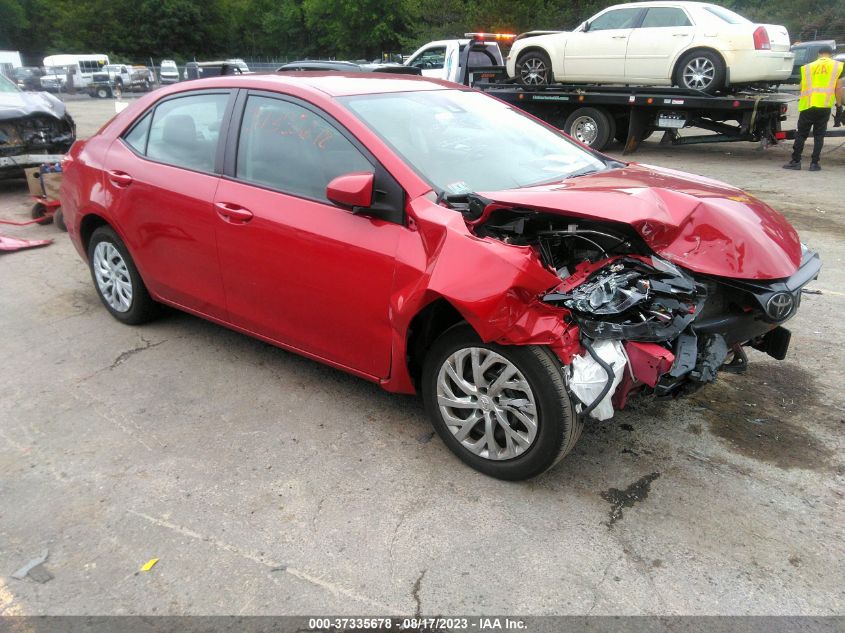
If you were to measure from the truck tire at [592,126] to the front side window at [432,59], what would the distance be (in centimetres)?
565

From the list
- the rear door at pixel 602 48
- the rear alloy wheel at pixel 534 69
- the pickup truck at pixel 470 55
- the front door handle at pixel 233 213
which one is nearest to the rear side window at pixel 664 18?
the rear door at pixel 602 48

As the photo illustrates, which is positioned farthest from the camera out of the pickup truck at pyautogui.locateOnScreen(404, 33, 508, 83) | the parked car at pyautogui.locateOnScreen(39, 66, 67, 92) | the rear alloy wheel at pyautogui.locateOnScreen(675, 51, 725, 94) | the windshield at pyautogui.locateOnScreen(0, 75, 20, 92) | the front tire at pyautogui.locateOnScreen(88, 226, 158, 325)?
the parked car at pyautogui.locateOnScreen(39, 66, 67, 92)

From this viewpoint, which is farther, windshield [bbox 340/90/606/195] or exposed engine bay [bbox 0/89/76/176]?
exposed engine bay [bbox 0/89/76/176]

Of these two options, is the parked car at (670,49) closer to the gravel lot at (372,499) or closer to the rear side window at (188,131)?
the gravel lot at (372,499)

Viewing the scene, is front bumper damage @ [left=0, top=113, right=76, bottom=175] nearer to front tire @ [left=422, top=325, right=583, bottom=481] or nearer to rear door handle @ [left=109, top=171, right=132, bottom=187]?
rear door handle @ [left=109, top=171, right=132, bottom=187]

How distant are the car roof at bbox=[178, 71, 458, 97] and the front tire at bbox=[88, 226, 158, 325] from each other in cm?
122

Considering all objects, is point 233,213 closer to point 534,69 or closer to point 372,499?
point 372,499

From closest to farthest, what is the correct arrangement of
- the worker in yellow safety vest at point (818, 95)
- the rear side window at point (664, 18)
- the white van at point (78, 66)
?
the worker in yellow safety vest at point (818, 95) < the rear side window at point (664, 18) < the white van at point (78, 66)

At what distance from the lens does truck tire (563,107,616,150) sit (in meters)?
12.5

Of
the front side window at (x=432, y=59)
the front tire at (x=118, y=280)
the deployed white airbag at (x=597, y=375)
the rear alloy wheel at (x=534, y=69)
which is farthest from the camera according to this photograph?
the front side window at (x=432, y=59)

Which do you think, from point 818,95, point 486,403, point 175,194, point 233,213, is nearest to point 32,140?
point 175,194

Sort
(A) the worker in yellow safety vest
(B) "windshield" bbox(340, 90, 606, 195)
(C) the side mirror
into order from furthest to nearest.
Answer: (A) the worker in yellow safety vest, (B) "windshield" bbox(340, 90, 606, 195), (C) the side mirror

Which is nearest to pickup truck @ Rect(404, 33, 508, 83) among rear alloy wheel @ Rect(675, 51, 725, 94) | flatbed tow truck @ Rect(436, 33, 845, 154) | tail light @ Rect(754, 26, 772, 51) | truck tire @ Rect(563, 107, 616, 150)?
flatbed tow truck @ Rect(436, 33, 845, 154)

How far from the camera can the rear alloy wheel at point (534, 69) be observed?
13.5m
